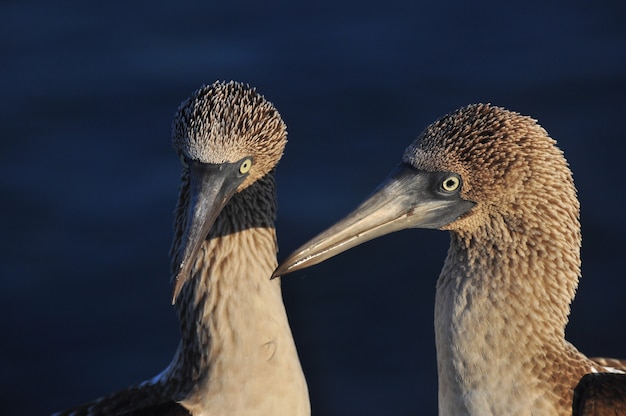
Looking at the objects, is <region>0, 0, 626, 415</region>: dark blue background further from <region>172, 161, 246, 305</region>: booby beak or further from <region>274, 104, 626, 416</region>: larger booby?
<region>172, 161, 246, 305</region>: booby beak

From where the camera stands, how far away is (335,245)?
19.1 feet

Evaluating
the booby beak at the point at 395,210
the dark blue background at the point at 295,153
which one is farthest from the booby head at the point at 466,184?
the dark blue background at the point at 295,153

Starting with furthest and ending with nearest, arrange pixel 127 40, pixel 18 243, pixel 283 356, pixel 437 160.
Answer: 1. pixel 127 40
2. pixel 18 243
3. pixel 283 356
4. pixel 437 160

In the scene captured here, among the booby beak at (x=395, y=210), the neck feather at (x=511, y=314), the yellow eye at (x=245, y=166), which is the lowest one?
the neck feather at (x=511, y=314)

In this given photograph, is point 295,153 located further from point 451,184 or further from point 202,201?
point 451,184

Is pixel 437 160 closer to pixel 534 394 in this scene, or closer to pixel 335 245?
pixel 335 245

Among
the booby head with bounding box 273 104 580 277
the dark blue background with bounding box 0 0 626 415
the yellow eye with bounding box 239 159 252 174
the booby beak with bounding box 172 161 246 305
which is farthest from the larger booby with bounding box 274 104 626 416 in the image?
the dark blue background with bounding box 0 0 626 415

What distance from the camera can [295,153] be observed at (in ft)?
30.2

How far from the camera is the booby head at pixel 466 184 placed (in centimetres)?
562

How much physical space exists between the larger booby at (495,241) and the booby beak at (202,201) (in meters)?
0.47

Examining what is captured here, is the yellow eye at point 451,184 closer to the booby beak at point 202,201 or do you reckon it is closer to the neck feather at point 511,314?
the neck feather at point 511,314

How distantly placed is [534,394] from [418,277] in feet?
9.06

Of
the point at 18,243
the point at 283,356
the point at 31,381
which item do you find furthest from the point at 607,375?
the point at 18,243

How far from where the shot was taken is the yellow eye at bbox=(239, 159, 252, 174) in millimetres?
6327
